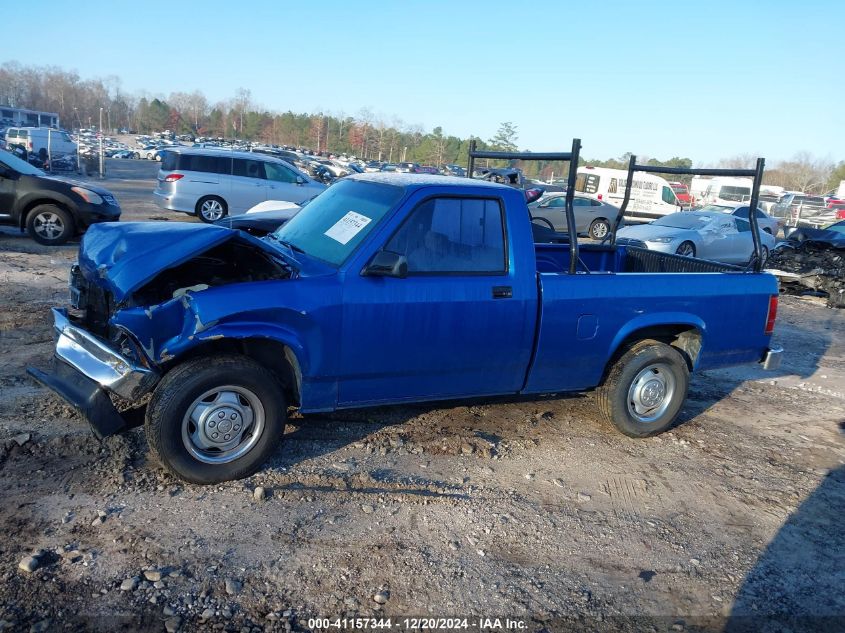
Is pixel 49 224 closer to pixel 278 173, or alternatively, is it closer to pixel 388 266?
pixel 278 173

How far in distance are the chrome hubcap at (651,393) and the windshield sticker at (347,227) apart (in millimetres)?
2528

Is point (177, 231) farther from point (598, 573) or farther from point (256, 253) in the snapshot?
point (598, 573)

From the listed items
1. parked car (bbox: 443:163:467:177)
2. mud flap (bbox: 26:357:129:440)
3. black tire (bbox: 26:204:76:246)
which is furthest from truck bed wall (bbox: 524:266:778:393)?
black tire (bbox: 26:204:76:246)

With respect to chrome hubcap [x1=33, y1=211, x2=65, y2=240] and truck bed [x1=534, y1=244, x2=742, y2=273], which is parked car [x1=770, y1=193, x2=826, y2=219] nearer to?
truck bed [x1=534, y1=244, x2=742, y2=273]

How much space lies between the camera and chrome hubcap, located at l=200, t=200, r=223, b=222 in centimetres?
1580

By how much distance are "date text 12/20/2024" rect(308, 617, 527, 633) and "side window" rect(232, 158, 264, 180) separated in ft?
47.7

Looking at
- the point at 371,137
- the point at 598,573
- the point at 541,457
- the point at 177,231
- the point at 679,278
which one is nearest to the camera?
the point at 598,573

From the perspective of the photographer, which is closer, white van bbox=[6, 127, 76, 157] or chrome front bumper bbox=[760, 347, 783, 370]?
chrome front bumper bbox=[760, 347, 783, 370]

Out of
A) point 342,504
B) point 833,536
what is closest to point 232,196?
point 342,504

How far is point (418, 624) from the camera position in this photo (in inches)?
122

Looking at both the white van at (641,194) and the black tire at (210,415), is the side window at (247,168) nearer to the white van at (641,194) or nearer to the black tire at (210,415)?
Answer: the black tire at (210,415)

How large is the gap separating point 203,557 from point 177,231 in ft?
6.65

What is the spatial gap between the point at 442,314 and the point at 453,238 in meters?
0.56

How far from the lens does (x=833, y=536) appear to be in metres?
4.32
